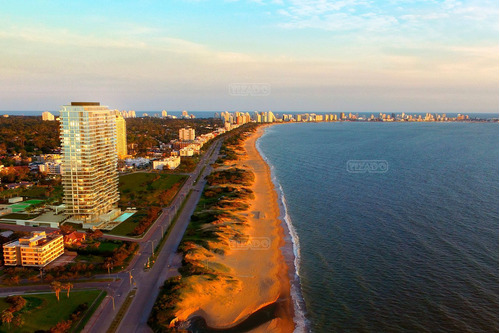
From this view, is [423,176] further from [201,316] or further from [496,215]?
[201,316]

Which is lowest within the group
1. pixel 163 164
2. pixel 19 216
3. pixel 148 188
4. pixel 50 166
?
pixel 19 216

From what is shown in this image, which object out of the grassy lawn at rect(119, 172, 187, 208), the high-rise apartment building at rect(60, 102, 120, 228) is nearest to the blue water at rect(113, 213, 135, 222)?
the high-rise apartment building at rect(60, 102, 120, 228)

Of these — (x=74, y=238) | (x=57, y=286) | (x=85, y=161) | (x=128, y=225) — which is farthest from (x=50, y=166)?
(x=57, y=286)

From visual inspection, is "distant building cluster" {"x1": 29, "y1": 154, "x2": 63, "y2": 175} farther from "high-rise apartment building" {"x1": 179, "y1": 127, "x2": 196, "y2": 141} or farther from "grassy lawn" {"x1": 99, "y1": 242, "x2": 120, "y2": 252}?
"high-rise apartment building" {"x1": 179, "y1": 127, "x2": 196, "y2": 141}

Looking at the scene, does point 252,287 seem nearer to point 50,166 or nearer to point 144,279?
point 144,279

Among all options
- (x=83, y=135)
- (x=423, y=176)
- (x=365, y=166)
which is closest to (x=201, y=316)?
(x=83, y=135)

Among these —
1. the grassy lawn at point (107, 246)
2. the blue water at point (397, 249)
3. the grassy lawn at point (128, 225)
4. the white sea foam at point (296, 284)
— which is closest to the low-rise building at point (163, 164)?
the blue water at point (397, 249)

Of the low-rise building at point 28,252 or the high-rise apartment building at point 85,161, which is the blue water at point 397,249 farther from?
the high-rise apartment building at point 85,161
